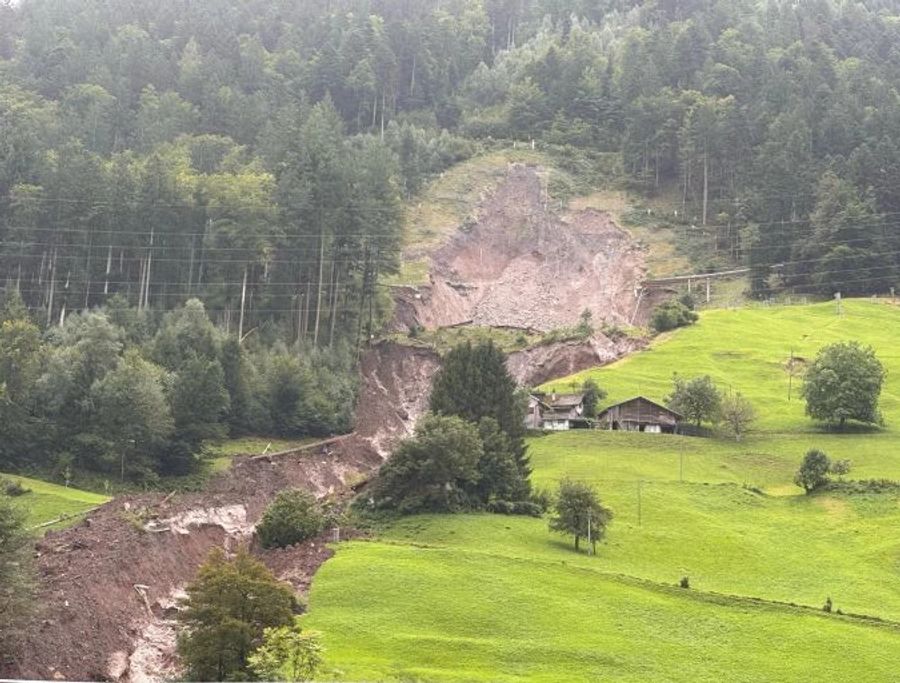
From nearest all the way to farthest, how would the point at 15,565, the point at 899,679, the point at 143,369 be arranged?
the point at 15,565 < the point at 899,679 < the point at 143,369

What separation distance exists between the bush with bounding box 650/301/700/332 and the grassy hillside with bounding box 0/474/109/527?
69.3 metres

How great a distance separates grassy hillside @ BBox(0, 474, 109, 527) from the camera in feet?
180

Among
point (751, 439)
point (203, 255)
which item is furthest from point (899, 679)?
point (203, 255)

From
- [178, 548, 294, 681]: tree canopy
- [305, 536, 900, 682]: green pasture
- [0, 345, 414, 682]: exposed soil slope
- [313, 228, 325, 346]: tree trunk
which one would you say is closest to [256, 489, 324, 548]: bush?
[0, 345, 414, 682]: exposed soil slope

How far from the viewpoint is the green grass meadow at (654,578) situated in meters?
44.3

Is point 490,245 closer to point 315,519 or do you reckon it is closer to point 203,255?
point 203,255

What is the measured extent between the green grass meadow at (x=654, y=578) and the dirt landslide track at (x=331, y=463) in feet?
19.8

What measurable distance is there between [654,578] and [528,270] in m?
89.7

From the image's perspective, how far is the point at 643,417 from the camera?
303ft

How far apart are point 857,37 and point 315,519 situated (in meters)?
158

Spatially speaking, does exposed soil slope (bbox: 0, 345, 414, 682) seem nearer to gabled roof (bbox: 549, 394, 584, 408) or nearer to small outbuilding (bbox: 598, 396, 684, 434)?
gabled roof (bbox: 549, 394, 584, 408)

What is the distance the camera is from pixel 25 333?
75.5 meters

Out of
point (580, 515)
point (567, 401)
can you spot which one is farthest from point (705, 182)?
point (580, 515)

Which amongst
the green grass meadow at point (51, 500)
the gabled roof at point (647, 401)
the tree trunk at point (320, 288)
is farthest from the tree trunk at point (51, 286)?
the gabled roof at point (647, 401)
